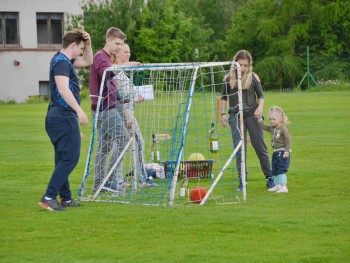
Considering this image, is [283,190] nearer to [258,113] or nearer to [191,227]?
[258,113]

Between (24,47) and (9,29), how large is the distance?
4.99ft

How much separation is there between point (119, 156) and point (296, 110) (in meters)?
20.3

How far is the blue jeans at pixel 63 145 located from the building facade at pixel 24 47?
51063 millimetres

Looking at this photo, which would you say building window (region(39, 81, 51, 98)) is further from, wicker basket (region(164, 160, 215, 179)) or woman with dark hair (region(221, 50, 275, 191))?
woman with dark hair (region(221, 50, 275, 191))

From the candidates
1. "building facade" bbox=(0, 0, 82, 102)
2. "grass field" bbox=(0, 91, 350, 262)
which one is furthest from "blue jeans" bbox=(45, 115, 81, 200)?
"building facade" bbox=(0, 0, 82, 102)

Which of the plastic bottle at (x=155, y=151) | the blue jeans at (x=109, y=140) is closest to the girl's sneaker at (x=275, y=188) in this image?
the blue jeans at (x=109, y=140)

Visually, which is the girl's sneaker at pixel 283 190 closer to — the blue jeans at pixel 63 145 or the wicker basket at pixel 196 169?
the wicker basket at pixel 196 169

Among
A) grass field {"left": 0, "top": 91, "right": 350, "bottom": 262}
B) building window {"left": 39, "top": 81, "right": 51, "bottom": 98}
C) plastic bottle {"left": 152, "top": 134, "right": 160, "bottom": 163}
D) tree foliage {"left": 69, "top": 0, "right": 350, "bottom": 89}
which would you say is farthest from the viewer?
building window {"left": 39, "top": 81, "right": 51, "bottom": 98}

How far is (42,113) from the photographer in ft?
121

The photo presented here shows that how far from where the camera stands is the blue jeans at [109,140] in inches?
523

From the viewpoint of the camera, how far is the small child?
13.3m

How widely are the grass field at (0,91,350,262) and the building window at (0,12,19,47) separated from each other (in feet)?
156

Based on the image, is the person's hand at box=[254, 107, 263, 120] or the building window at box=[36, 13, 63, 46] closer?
the person's hand at box=[254, 107, 263, 120]

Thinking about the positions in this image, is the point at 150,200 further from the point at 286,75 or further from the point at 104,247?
the point at 286,75
